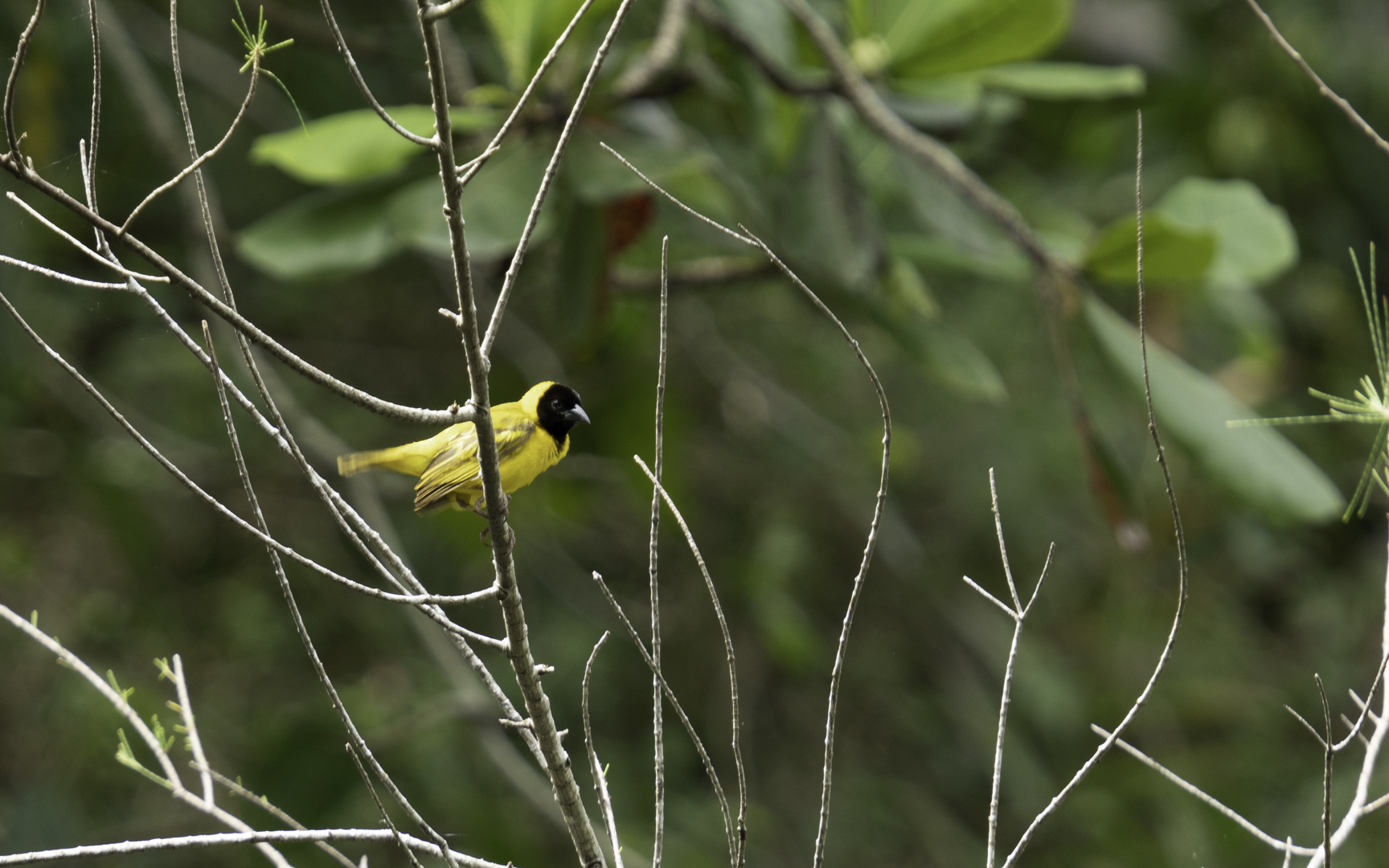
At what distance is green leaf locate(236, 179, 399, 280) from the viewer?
239 centimetres

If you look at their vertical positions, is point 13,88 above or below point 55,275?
above

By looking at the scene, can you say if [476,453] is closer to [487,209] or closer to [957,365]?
[487,209]

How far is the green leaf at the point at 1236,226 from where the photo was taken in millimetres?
2811

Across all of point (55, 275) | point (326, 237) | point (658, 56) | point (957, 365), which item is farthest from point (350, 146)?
point (957, 365)

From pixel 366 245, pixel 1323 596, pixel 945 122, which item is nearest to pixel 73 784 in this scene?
pixel 366 245

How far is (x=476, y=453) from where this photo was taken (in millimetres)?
1188

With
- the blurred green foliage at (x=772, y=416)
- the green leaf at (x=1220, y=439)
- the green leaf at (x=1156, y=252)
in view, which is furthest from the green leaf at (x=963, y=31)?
the green leaf at (x=1220, y=439)

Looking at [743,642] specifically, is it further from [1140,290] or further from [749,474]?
[1140,290]

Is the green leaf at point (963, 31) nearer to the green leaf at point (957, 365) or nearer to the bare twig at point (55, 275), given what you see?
the green leaf at point (957, 365)

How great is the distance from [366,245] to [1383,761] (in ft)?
15.6

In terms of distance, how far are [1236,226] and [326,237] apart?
2.37 m

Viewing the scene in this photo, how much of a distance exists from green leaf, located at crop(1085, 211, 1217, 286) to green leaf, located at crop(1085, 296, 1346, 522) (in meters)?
0.10

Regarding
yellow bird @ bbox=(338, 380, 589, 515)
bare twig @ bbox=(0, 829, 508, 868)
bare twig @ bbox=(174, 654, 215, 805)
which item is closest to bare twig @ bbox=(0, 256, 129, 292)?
yellow bird @ bbox=(338, 380, 589, 515)

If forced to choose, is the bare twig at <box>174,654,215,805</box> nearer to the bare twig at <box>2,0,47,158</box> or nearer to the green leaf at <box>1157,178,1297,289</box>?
the bare twig at <box>2,0,47,158</box>
